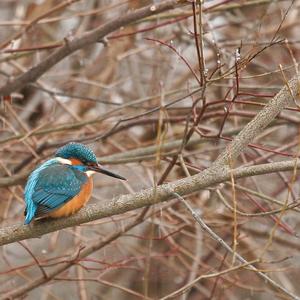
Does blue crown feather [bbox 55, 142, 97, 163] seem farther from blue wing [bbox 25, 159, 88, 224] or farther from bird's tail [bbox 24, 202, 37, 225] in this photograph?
bird's tail [bbox 24, 202, 37, 225]

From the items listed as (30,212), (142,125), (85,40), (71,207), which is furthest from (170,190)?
(142,125)

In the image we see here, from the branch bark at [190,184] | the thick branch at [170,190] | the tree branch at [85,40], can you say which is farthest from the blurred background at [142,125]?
the thick branch at [170,190]

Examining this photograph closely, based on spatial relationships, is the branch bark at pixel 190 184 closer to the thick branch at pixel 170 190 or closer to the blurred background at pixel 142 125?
the thick branch at pixel 170 190

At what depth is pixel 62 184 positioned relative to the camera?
311 centimetres

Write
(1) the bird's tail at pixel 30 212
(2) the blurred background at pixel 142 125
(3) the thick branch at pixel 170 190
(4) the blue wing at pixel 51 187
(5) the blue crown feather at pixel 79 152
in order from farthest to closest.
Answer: (2) the blurred background at pixel 142 125, (5) the blue crown feather at pixel 79 152, (4) the blue wing at pixel 51 187, (1) the bird's tail at pixel 30 212, (3) the thick branch at pixel 170 190

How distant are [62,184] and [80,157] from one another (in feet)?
0.58

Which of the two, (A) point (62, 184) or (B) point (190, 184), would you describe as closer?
(B) point (190, 184)

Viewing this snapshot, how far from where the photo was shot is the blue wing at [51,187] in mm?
2912

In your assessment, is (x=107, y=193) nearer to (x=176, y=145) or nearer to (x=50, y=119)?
(x=50, y=119)

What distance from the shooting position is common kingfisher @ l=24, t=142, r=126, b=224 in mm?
2922

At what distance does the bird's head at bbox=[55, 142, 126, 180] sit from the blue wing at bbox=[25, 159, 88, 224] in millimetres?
36

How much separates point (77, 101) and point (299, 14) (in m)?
2.18

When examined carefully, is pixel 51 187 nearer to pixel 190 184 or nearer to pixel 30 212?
pixel 30 212

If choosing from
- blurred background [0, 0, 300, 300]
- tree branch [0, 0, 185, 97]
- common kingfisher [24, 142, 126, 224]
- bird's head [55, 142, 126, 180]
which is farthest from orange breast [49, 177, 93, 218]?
blurred background [0, 0, 300, 300]
